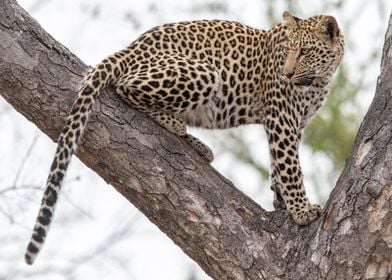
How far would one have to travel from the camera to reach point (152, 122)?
6.96 metres

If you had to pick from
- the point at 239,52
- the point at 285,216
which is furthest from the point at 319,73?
the point at 285,216

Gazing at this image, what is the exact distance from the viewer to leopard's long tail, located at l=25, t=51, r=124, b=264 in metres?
6.05

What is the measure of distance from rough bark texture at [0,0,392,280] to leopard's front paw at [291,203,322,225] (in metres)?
Result: 0.06

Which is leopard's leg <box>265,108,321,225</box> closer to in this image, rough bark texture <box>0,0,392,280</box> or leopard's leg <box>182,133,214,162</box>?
leopard's leg <box>182,133,214,162</box>

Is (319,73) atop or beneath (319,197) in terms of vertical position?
beneath

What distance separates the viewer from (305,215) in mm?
6812

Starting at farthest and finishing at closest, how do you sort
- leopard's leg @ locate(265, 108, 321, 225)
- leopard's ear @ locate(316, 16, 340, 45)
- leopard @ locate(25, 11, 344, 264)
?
leopard's ear @ locate(316, 16, 340, 45)
leopard's leg @ locate(265, 108, 321, 225)
leopard @ locate(25, 11, 344, 264)

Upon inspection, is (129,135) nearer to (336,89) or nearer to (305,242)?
(305,242)

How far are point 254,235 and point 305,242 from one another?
37cm

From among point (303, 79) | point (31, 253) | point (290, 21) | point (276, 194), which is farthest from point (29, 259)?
point (290, 21)

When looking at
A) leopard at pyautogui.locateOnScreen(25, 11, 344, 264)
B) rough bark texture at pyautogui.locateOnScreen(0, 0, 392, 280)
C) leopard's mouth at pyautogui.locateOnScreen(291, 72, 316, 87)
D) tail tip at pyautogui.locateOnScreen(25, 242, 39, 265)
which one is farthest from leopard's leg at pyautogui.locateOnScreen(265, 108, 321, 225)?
tail tip at pyautogui.locateOnScreen(25, 242, 39, 265)

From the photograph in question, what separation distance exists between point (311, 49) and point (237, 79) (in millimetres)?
671

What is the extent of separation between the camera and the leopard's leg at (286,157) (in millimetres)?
7574

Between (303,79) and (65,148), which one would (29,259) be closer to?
(65,148)
